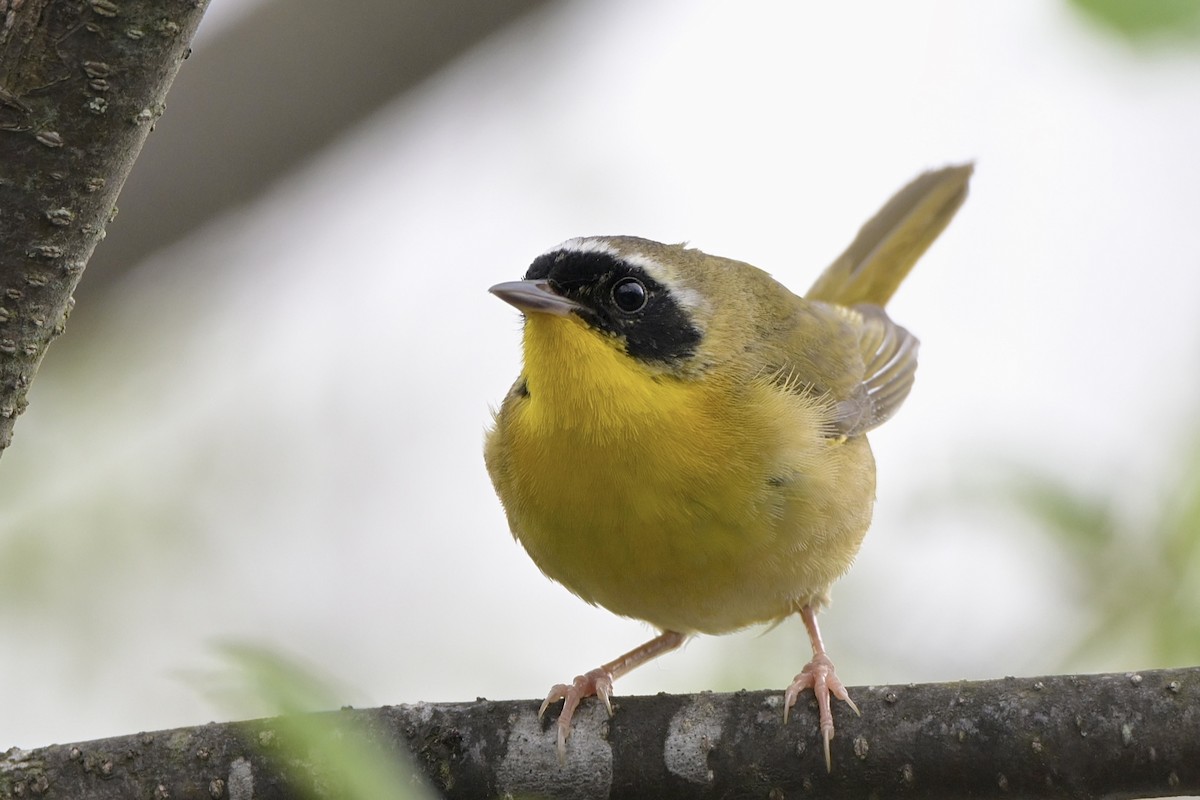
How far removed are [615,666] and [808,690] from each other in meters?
1.32

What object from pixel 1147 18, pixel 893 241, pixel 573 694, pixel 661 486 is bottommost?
pixel 573 694

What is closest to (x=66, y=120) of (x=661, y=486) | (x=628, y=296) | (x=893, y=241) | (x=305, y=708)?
(x=305, y=708)

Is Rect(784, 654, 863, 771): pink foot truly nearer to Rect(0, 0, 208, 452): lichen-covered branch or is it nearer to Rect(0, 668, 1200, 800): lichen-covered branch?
Rect(0, 668, 1200, 800): lichen-covered branch

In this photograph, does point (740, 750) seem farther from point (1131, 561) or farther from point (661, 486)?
point (1131, 561)

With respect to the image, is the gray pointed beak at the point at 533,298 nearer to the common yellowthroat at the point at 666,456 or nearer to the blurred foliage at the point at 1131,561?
the common yellowthroat at the point at 666,456

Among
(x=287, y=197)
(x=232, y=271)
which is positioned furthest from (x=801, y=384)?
(x=232, y=271)

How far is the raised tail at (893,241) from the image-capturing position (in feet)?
21.7

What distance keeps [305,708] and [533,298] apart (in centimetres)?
296

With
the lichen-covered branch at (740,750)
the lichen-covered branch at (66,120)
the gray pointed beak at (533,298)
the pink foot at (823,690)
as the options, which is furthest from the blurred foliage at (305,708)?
the gray pointed beak at (533,298)

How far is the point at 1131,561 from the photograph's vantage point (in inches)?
161

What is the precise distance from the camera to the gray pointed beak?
4.13 m

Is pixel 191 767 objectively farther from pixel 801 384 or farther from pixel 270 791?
pixel 801 384

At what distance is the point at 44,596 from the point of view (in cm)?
609

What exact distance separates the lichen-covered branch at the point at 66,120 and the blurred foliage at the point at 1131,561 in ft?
9.81
